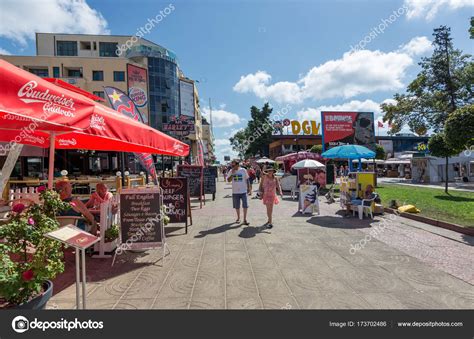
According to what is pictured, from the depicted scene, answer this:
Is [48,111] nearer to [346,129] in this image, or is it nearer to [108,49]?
[346,129]

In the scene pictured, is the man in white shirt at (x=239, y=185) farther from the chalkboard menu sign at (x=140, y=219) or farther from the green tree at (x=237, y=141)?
the green tree at (x=237, y=141)

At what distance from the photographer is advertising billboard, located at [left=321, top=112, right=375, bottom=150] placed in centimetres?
2142

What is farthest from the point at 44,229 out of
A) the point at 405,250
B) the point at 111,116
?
the point at 405,250

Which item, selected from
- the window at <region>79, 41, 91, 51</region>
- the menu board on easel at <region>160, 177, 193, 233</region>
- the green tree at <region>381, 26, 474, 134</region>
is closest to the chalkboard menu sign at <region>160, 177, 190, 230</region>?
the menu board on easel at <region>160, 177, 193, 233</region>

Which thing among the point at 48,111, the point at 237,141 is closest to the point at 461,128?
the point at 48,111

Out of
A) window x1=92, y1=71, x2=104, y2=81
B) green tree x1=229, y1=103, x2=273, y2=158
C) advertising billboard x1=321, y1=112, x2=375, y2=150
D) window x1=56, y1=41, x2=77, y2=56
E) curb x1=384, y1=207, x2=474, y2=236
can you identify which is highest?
window x1=56, y1=41, x2=77, y2=56

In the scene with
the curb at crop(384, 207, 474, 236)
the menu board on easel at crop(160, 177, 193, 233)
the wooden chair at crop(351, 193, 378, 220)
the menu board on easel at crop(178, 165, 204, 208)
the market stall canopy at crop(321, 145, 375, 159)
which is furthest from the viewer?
the menu board on easel at crop(178, 165, 204, 208)

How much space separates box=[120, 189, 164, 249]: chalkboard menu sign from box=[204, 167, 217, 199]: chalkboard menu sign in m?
8.49

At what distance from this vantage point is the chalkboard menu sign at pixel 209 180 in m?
13.3

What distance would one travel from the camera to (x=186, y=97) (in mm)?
49438

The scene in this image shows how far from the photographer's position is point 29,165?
57.6 feet

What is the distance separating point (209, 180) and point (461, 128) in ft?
32.7

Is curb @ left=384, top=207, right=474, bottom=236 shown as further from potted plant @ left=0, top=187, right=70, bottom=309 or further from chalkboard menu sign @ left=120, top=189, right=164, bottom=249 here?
potted plant @ left=0, top=187, right=70, bottom=309
